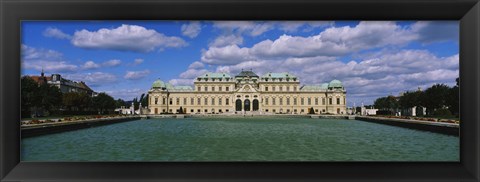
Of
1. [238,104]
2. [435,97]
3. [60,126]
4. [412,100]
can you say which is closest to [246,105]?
[238,104]

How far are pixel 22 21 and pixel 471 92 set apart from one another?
3.07 m

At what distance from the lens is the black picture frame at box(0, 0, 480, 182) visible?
2670 mm

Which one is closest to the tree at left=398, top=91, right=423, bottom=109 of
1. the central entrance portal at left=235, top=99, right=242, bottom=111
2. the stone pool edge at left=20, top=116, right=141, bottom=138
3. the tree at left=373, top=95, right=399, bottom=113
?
the tree at left=373, top=95, right=399, bottom=113

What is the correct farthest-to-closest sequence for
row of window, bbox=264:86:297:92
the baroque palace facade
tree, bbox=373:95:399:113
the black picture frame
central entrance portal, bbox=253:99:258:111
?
central entrance portal, bbox=253:99:258:111 < row of window, bbox=264:86:297:92 < the baroque palace facade < tree, bbox=373:95:399:113 < the black picture frame

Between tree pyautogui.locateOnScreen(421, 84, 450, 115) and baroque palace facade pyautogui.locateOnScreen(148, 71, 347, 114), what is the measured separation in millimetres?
26103

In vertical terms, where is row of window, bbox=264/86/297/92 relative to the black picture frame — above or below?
above

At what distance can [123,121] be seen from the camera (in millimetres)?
28859

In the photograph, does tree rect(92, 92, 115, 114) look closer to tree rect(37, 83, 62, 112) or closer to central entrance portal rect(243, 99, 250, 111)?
tree rect(37, 83, 62, 112)

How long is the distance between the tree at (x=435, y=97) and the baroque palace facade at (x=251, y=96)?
26103mm

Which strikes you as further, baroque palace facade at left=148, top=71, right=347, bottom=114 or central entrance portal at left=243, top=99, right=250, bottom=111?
central entrance portal at left=243, top=99, right=250, bottom=111

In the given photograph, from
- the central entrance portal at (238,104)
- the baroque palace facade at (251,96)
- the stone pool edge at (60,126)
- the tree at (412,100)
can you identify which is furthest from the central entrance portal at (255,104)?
the stone pool edge at (60,126)
